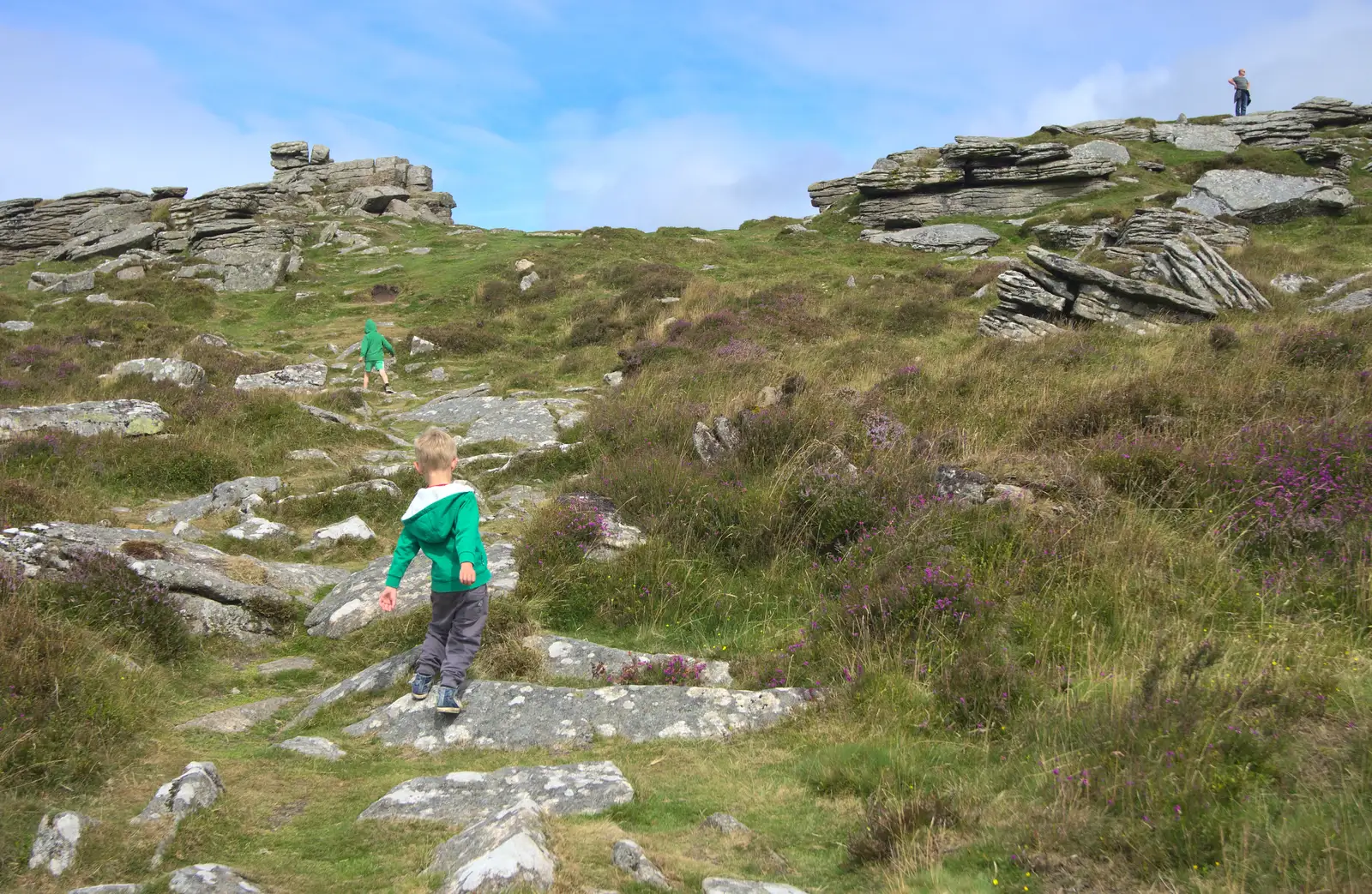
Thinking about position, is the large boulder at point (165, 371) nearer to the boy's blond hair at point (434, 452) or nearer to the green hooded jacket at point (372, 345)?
the green hooded jacket at point (372, 345)

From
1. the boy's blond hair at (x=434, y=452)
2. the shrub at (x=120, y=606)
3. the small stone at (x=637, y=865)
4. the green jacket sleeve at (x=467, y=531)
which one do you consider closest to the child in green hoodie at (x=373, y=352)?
the shrub at (x=120, y=606)

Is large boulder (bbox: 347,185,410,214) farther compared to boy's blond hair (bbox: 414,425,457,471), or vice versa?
large boulder (bbox: 347,185,410,214)

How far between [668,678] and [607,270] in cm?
2661

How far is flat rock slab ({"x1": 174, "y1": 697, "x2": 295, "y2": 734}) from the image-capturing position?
556cm

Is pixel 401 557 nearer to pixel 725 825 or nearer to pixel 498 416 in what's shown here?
pixel 725 825

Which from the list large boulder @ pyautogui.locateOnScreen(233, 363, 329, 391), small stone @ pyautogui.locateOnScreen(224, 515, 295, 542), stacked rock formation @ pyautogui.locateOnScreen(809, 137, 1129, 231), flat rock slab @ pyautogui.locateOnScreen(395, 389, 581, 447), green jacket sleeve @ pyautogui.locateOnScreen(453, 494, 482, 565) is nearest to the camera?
green jacket sleeve @ pyautogui.locateOnScreen(453, 494, 482, 565)

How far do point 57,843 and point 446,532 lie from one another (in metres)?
2.66

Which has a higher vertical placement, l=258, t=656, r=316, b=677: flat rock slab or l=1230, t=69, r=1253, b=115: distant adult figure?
l=1230, t=69, r=1253, b=115: distant adult figure

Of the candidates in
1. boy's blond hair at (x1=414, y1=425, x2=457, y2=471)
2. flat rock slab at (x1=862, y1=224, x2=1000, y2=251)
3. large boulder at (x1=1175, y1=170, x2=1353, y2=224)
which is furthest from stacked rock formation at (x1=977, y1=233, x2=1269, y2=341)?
flat rock slab at (x1=862, y1=224, x2=1000, y2=251)

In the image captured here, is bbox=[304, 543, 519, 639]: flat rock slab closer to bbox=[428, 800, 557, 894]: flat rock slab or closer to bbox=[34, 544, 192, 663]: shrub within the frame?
bbox=[34, 544, 192, 663]: shrub

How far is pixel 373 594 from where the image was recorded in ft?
25.6

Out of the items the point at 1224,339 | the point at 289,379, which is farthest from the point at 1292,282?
the point at 289,379

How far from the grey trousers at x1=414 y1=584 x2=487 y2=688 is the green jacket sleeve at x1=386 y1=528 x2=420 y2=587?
1.24 ft

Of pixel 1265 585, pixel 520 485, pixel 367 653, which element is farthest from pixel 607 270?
pixel 1265 585
